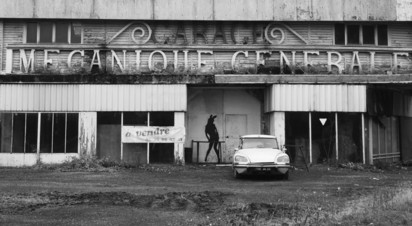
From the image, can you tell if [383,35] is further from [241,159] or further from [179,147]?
[241,159]

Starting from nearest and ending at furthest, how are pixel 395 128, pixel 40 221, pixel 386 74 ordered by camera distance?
pixel 40 221
pixel 386 74
pixel 395 128

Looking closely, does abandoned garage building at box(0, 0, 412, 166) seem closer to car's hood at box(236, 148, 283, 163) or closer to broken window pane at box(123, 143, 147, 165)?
broken window pane at box(123, 143, 147, 165)

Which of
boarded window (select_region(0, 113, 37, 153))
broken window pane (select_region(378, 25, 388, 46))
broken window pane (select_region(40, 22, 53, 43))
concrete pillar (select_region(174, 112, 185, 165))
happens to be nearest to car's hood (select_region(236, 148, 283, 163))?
concrete pillar (select_region(174, 112, 185, 165))

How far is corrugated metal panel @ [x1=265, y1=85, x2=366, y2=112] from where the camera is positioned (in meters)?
21.9

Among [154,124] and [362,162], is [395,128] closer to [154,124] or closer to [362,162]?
[362,162]

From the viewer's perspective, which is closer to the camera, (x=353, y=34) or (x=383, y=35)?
(x=353, y=34)

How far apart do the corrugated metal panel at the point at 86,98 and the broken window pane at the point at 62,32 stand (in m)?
2.94

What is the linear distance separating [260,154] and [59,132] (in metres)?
10.2

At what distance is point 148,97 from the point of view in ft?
70.7

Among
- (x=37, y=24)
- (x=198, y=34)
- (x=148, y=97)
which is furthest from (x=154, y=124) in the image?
(x=37, y=24)

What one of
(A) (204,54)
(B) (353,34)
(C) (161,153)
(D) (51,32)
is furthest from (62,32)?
(B) (353,34)

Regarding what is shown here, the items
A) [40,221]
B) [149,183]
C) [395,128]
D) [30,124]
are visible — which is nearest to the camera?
[40,221]

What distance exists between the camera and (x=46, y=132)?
21297 millimetres

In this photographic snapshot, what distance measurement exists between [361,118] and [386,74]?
2.68 m
